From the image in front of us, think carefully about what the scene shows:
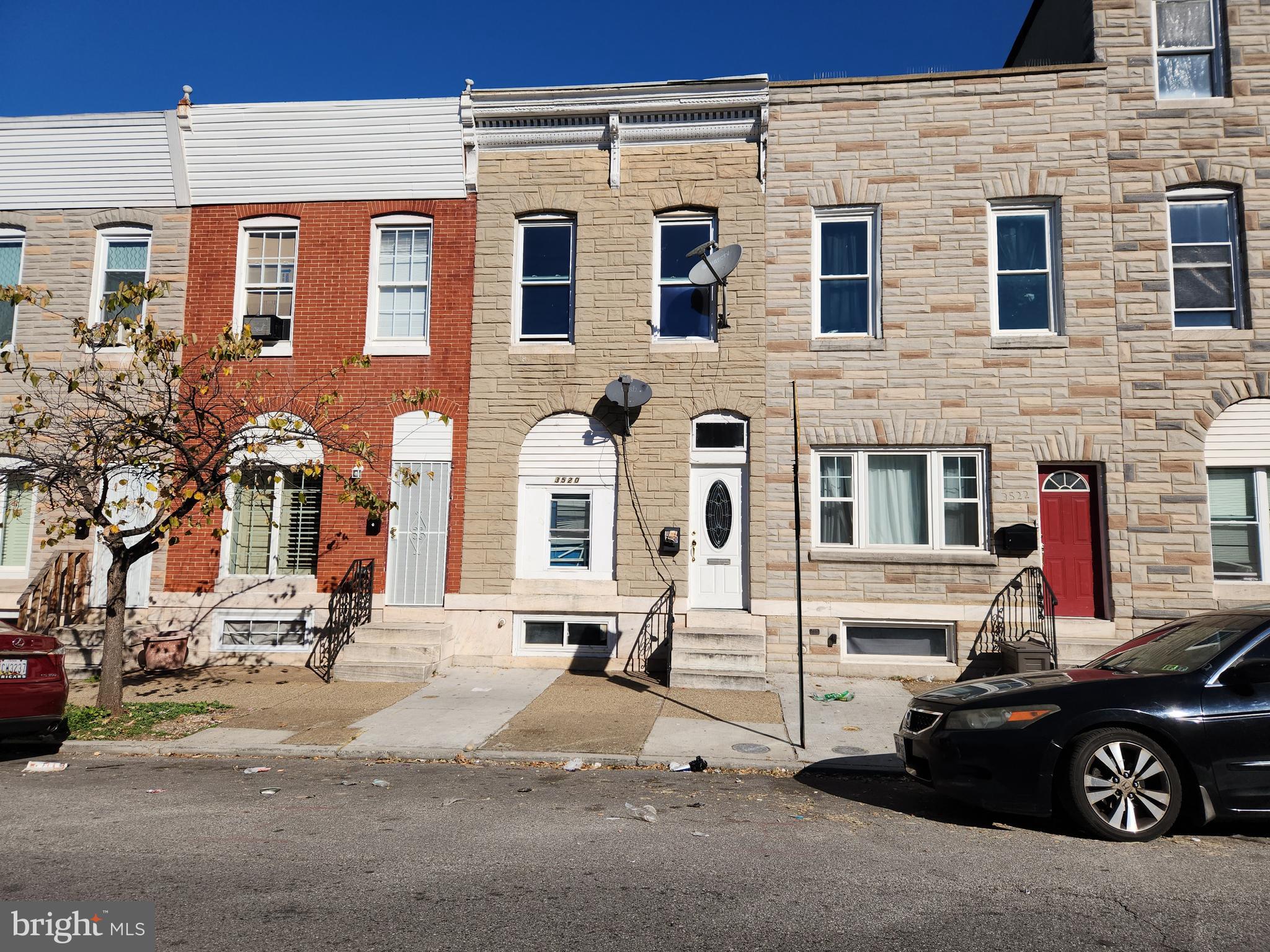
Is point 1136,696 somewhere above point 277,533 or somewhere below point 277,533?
below

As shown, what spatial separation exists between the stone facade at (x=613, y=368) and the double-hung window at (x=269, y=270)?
3.19 metres

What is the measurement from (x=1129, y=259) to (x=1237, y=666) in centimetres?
837

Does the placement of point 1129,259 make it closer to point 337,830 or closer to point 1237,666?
point 1237,666

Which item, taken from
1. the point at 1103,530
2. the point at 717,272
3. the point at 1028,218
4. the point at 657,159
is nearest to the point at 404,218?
the point at 657,159

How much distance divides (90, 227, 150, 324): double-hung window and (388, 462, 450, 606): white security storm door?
5.76 m

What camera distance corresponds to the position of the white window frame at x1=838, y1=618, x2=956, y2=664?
37.6 ft

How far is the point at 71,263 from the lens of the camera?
13.6 metres

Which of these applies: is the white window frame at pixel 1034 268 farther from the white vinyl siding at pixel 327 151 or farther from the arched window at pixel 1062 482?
the white vinyl siding at pixel 327 151

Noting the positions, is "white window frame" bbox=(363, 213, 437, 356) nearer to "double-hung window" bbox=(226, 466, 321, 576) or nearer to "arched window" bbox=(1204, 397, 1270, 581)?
"double-hung window" bbox=(226, 466, 321, 576)

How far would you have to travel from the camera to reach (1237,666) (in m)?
5.32

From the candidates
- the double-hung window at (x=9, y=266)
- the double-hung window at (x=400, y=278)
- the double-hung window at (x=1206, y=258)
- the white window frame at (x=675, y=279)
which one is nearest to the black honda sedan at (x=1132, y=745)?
the double-hung window at (x=1206, y=258)

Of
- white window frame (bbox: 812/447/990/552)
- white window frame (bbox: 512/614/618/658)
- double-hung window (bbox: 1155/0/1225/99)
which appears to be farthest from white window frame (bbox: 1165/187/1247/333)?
white window frame (bbox: 512/614/618/658)

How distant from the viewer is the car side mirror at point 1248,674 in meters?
5.24

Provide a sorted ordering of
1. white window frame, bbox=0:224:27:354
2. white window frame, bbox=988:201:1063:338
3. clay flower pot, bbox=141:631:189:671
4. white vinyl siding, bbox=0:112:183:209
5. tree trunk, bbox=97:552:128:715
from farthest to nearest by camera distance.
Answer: white window frame, bbox=0:224:27:354 → white vinyl siding, bbox=0:112:183:209 → clay flower pot, bbox=141:631:189:671 → white window frame, bbox=988:201:1063:338 → tree trunk, bbox=97:552:128:715
